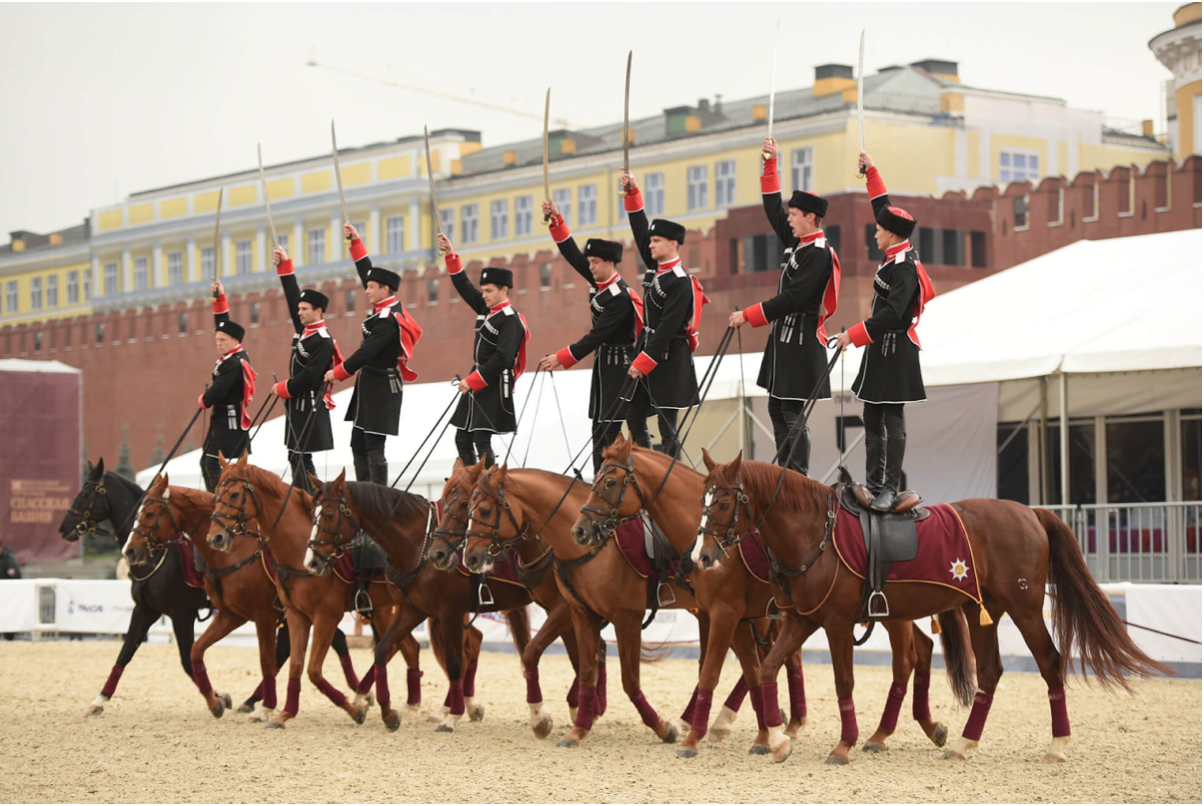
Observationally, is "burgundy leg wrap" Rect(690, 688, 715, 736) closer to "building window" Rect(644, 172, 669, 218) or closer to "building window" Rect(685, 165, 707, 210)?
"building window" Rect(685, 165, 707, 210)

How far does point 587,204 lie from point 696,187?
469 cm

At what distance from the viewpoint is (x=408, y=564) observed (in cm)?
1168

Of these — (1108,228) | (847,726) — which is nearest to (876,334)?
(847,726)

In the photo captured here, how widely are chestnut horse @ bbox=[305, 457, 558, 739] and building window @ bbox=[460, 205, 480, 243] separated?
178 feet

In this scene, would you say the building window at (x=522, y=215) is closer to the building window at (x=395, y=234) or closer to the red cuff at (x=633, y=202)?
the building window at (x=395, y=234)

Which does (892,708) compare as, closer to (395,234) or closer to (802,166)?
(802,166)

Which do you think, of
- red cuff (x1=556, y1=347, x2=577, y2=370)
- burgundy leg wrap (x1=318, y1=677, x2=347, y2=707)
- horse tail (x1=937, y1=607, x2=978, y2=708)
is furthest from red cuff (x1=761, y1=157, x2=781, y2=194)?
burgundy leg wrap (x1=318, y1=677, x2=347, y2=707)

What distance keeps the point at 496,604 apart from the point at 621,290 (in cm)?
252

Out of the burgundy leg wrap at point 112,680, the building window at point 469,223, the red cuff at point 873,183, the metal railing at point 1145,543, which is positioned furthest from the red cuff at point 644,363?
the building window at point 469,223

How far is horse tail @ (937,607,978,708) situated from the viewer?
10781 mm

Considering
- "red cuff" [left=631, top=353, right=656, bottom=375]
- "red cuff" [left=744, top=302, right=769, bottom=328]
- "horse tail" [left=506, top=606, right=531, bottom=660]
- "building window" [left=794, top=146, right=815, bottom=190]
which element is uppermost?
"building window" [left=794, top=146, right=815, bottom=190]

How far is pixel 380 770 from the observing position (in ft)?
32.3

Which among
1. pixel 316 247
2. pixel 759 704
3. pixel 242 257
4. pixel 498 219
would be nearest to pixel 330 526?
pixel 759 704

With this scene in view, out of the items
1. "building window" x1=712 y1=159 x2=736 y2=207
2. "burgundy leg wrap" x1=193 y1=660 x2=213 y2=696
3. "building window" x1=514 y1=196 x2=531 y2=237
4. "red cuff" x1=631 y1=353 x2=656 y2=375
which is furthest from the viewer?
"building window" x1=514 y1=196 x2=531 y2=237
